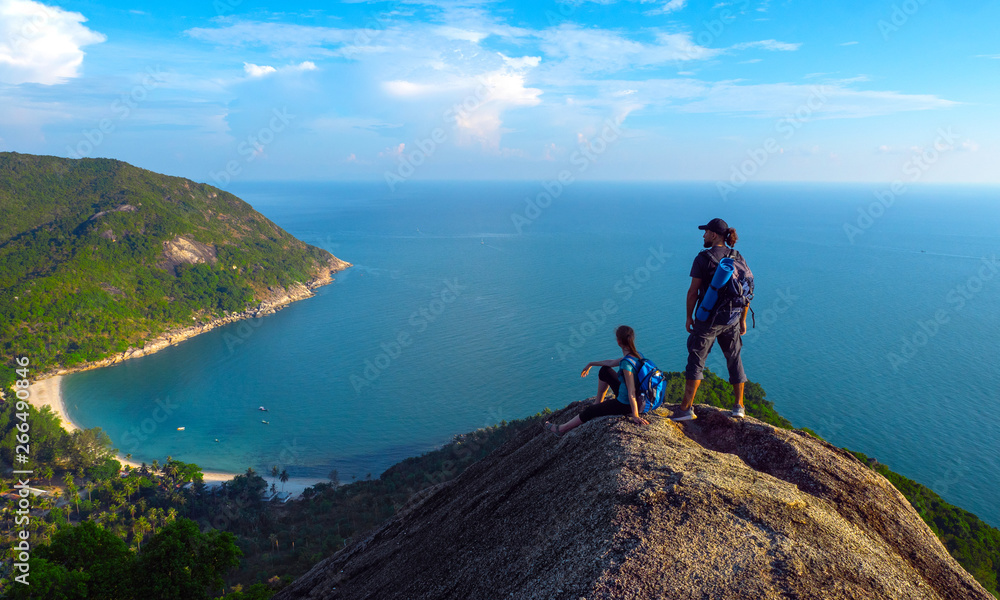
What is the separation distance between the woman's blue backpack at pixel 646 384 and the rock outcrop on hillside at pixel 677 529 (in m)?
0.48

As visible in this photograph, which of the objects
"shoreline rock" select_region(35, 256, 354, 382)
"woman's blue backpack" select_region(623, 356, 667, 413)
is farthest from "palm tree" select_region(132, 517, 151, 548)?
"shoreline rock" select_region(35, 256, 354, 382)

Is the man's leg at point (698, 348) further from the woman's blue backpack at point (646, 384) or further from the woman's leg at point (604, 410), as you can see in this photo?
the woman's leg at point (604, 410)

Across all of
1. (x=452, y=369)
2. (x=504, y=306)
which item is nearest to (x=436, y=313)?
(x=504, y=306)

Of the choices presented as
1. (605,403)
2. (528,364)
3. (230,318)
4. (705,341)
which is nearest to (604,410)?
(605,403)

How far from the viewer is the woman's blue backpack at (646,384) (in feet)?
27.6

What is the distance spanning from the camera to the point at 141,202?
113438 millimetres

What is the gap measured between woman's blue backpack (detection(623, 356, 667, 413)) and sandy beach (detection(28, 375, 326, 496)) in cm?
4744

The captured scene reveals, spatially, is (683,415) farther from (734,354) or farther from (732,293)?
(732,293)

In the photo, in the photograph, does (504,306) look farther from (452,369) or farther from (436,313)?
(452,369)

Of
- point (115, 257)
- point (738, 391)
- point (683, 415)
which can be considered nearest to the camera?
point (738, 391)

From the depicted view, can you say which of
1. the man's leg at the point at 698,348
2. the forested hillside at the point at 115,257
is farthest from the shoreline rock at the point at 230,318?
the man's leg at the point at 698,348

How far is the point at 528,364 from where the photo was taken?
71.4m

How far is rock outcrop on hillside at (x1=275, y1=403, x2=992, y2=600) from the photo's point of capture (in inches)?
227

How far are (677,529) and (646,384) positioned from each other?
2.76 meters
